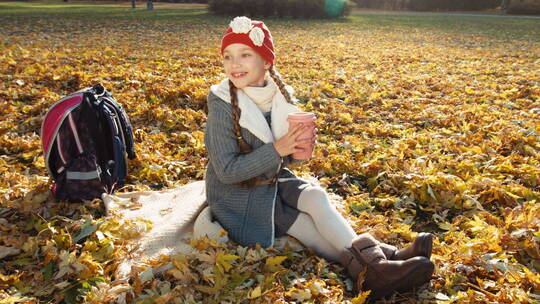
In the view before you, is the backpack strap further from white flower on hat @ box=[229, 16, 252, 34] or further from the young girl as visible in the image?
white flower on hat @ box=[229, 16, 252, 34]

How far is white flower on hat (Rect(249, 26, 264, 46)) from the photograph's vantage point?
2.66 meters

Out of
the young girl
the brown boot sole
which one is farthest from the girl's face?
the brown boot sole

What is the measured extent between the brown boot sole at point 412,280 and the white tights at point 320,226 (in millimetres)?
350

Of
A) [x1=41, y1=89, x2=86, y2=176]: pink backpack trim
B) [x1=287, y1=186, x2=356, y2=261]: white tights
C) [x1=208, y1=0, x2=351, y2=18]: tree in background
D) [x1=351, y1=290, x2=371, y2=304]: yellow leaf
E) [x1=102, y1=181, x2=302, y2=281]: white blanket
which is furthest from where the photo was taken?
[x1=208, y1=0, x2=351, y2=18]: tree in background

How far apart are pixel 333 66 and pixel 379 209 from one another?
7159 mm

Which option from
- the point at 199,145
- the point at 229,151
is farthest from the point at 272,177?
the point at 199,145

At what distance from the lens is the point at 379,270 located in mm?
2490

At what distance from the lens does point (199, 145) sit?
4.98 metres

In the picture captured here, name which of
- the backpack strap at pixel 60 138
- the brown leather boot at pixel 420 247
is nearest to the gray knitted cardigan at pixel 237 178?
the brown leather boot at pixel 420 247

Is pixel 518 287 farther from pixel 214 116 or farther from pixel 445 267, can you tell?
pixel 214 116

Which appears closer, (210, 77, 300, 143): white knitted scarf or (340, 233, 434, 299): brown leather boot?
(340, 233, 434, 299): brown leather boot

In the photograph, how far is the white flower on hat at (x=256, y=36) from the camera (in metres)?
2.66

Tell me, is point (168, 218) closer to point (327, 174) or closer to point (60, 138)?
point (60, 138)

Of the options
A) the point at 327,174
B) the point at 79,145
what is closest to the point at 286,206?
the point at 327,174
